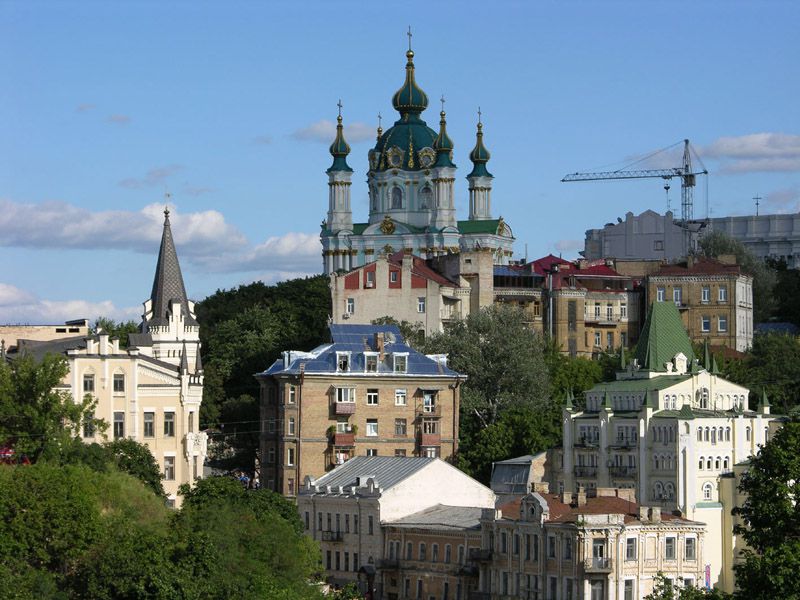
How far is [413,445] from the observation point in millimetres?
125562

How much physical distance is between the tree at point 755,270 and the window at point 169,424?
69.1m

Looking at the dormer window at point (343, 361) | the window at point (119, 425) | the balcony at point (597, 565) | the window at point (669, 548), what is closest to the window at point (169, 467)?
the window at point (119, 425)

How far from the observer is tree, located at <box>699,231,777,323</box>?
186 m

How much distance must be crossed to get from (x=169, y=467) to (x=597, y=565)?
31441 millimetres

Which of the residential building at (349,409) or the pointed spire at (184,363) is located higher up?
the pointed spire at (184,363)

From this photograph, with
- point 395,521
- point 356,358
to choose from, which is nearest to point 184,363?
point 356,358

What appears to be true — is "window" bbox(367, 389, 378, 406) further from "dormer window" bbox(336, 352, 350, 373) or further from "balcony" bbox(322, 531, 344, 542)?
"balcony" bbox(322, 531, 344, 542)

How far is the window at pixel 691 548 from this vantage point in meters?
96.9

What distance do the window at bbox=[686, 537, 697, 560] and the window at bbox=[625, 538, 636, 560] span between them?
311 cm

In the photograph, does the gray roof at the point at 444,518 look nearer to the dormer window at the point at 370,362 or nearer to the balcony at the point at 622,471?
the balcony at the point at 622,471

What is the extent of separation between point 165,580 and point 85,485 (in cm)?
824

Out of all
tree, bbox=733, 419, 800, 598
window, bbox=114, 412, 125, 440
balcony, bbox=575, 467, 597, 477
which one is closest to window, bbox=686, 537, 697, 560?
tree, bbox=733, 419, 800, 598

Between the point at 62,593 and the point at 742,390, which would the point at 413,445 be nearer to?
the point at 742,390

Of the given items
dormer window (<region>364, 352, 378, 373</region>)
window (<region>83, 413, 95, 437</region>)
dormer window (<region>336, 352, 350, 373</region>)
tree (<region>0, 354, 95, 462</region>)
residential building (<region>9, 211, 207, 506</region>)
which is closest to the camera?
tree (<region>0, 354, 95, 462</region>)
